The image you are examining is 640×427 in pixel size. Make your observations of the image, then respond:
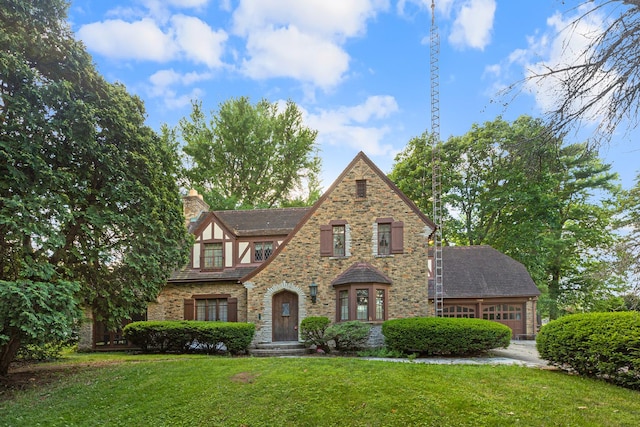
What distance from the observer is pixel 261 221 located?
2150 centimetres

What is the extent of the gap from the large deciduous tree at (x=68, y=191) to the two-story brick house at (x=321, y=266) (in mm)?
5536

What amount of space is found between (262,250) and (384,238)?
5807 mm

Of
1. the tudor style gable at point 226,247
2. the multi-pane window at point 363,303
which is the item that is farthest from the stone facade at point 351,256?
the tudor style gable at point 226,247

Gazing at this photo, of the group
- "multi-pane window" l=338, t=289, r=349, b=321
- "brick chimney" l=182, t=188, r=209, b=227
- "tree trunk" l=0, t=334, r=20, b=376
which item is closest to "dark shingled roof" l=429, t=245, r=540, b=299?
"multi-pane window" l=338, t=289, r=349, b=321

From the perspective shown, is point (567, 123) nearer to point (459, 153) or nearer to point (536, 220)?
point (536, 220)

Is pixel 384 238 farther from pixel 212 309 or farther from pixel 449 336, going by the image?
pixel 212 309

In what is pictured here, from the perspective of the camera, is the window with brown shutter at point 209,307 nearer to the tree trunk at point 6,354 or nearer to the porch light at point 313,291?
the porch light at point 313,291

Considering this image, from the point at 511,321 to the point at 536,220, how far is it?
6960 millimetres

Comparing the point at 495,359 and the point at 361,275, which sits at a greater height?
the point at 361,275

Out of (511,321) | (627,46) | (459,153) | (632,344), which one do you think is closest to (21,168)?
(627,46)

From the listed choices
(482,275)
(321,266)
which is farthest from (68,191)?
(482,275)

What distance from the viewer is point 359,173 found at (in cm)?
1823

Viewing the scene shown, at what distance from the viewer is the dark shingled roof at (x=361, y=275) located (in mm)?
16766

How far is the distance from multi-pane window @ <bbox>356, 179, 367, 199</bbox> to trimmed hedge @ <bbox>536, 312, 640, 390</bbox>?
29.9 ft
